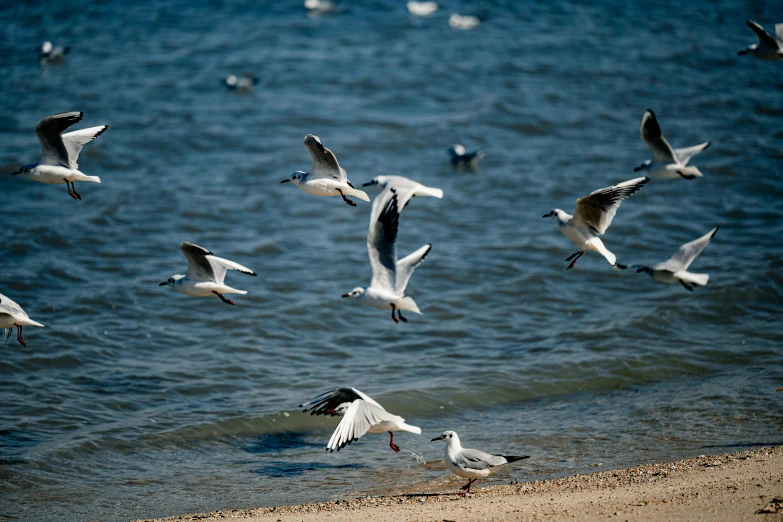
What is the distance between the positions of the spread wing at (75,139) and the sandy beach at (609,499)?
404 cm

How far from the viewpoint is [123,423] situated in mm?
8477

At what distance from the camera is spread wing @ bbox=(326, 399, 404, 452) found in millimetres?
6527

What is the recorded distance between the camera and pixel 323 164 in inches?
330

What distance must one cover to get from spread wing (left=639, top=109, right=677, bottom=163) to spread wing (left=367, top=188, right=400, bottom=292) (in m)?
3.25

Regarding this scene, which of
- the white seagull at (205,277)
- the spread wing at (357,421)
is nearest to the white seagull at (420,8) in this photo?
the white seagull at (205,277)

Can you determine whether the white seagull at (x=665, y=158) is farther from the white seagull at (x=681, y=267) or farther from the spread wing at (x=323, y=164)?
the spread wing at (x=323, y=164)

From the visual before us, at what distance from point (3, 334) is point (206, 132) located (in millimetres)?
6519

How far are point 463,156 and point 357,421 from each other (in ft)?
28.3

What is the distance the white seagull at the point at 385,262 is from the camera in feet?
25.9

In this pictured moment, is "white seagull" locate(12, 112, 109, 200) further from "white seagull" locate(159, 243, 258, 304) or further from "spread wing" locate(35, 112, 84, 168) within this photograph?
"white seagull" locate(159, 243, 258, 304)

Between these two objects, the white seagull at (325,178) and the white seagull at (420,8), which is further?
the white seagull at (420,8)

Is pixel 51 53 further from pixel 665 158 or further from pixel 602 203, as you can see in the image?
pixel 602 203

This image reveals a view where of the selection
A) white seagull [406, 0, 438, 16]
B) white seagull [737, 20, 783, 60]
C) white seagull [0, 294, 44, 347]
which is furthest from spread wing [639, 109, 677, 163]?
white seagull [406, 0, 438, 16]

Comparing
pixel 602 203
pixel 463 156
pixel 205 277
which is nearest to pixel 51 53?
pixel 463 156
